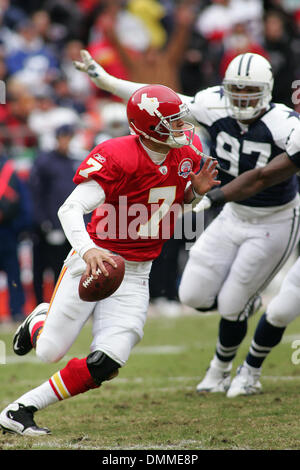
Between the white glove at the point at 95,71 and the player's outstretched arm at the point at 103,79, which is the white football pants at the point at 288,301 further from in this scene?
the white glove at the point at 95,71

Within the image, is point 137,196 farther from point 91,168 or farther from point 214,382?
point 214,382

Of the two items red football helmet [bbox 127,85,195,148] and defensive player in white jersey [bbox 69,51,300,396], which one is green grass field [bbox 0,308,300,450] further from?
red football helmet [bbox 127,85,195,148]

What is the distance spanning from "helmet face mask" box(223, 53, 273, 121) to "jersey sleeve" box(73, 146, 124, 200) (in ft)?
3.88

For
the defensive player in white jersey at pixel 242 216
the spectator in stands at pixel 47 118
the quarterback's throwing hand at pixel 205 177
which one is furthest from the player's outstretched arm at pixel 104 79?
the spectator in stands at pixel 47 118

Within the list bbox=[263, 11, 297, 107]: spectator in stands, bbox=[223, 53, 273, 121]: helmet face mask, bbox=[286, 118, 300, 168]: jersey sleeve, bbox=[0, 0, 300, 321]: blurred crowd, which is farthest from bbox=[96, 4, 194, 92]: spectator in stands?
bbox=[286, 118, 300, 168]: jersey sleeve

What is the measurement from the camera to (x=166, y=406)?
5.17m

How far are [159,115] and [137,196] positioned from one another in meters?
0.45

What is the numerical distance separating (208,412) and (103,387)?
1.28m

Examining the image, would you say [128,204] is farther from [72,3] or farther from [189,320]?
[72,3]

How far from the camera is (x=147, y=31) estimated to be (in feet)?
37.4

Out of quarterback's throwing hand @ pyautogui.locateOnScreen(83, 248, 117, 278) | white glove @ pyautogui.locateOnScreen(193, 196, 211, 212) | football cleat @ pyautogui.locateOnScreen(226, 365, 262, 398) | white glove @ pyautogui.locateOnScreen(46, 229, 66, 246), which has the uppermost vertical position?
quarterback's throwing hand @ pyautogui.locateOnScreen(83, 248, 117, 278)

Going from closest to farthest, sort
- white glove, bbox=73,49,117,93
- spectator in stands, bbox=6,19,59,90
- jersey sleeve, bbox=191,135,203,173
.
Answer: jersey sleeve, bbox=191,135,203,173, white glove, bbox=73,49,117,93, spectator in stands, bbox=6,19,59,90

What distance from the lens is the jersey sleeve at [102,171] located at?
4.21 metres

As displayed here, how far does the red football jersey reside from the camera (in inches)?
170
